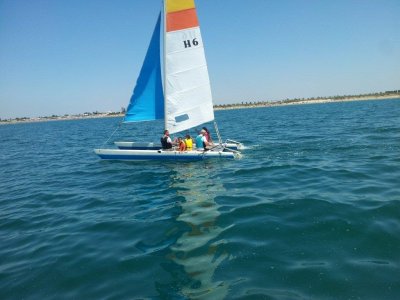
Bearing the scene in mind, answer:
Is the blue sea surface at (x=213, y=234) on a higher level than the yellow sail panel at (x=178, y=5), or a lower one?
lower

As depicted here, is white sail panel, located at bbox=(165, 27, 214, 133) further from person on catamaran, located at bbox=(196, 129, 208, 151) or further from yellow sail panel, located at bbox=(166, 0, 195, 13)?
yellow sail panel, located at bbox=(166, 0, 195, 13)

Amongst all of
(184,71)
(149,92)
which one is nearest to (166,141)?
(149,92)

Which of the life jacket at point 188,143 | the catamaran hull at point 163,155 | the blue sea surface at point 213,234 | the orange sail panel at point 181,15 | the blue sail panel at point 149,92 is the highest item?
the orange sail panel at point 181,15

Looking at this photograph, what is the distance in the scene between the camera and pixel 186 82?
733 inches

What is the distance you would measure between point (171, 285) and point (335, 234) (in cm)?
418

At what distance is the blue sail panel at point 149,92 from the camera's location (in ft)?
63.8

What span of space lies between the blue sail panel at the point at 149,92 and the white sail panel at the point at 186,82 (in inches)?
44.8

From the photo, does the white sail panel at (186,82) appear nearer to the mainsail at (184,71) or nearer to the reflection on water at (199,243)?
the mainsail at (184,71)

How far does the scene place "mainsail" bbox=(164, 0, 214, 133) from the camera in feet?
58.4

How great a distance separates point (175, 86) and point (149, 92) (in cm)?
199

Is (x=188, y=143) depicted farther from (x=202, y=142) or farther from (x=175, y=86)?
(x=175, y=86)

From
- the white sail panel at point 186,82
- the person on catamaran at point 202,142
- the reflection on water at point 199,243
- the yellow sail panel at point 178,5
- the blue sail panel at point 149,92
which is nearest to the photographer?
the reflection on water at point 199,243

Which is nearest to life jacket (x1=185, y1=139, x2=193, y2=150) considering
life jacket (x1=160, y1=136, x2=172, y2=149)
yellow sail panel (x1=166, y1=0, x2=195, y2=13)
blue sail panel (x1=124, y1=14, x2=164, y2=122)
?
life jacket (x1=160, y1=136, x2=172, y2=149)

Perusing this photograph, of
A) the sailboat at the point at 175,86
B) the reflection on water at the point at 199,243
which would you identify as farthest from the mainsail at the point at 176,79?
the reflection on water at the point at 199,243
